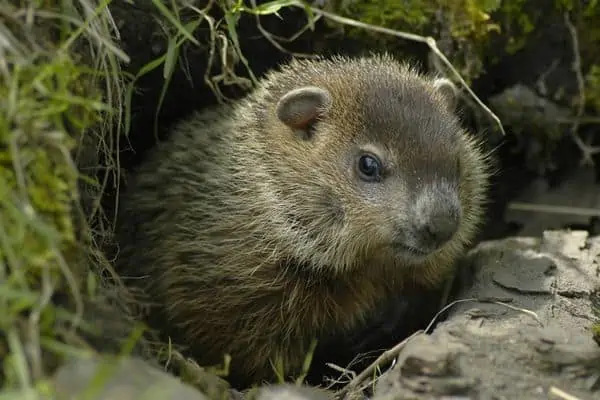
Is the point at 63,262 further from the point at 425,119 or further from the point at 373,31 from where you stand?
the point at 373,31

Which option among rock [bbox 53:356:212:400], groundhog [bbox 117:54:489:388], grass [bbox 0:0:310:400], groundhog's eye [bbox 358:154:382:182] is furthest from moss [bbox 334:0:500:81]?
rock [bbox 53:356:212:400]

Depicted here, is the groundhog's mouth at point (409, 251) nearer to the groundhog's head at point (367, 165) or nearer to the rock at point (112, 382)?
the groundhog's head at point (367, 165)

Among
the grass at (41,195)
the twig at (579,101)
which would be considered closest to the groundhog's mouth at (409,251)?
the grass at (41,195)

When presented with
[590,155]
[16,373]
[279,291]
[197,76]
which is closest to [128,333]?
[16,373]

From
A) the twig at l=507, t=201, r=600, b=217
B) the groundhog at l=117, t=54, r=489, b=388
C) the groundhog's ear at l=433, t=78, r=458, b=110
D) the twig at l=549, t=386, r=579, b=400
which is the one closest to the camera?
the twig at l=549, t=386, r=579, b=400

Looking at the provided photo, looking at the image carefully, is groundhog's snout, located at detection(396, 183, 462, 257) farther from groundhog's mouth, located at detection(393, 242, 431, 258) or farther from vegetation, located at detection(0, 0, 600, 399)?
vegetation, located at detection(0, 0, 600, 399)
